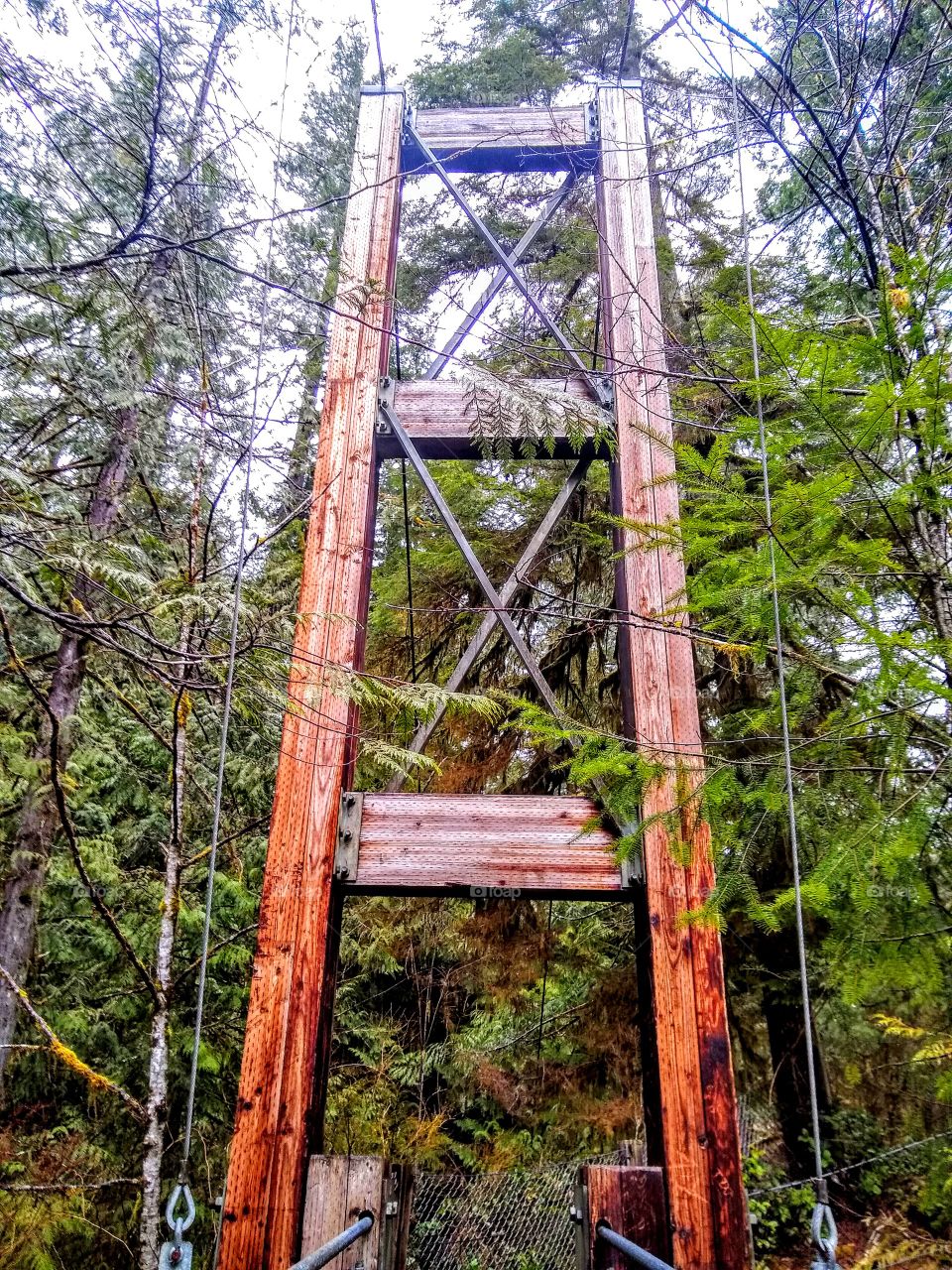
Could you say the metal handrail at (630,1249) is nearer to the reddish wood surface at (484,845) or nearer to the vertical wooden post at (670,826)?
the vertical wooden post at (670,826)

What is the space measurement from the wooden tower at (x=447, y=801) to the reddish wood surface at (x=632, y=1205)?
0.04 meters

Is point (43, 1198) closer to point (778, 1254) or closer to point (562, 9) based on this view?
point (778, 1254)

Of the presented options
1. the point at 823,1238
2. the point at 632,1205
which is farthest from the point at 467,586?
the point at 823,1238

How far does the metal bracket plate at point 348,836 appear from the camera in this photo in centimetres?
235

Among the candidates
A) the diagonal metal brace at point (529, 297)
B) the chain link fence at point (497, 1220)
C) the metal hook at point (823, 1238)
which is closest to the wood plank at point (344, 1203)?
the metal hook at point (823, 1238)

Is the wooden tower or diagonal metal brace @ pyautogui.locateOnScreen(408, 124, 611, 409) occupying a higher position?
diagonal metal brace @ pyautogui.locateOnScreen(408, 124, 611, 409)

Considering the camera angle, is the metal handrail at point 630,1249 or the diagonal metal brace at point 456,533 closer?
the metal handrail at point 630,1249

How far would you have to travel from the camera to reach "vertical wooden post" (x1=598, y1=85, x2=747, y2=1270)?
6.50 feet

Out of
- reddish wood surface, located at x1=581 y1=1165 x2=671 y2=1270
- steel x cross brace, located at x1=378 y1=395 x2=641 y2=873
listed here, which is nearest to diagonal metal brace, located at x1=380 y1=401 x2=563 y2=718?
steel x cross brace, located at x1=378 y1=395 x2=641 y2=873

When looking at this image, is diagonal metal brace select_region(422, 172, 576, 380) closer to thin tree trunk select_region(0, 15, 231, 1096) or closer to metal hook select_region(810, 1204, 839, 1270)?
thin tree trunk select_region(0, 15, 231, 1096)

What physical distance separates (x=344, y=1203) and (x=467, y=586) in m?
2.93

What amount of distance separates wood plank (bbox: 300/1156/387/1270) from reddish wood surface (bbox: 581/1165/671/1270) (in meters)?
0.53

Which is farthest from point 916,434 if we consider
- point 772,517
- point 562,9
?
point 562,9

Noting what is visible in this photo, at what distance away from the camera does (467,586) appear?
428 centimetres
